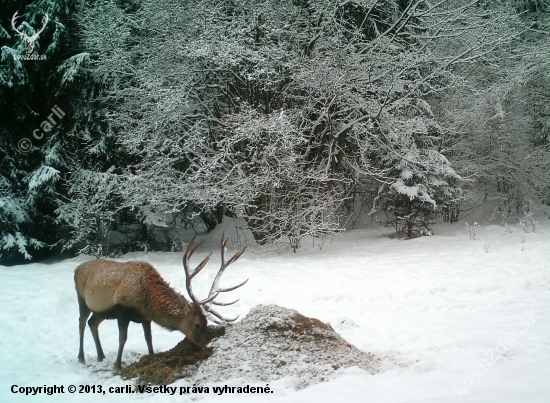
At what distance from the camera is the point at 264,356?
4.21m

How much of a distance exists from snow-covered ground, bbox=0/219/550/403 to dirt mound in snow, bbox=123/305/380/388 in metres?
0.17

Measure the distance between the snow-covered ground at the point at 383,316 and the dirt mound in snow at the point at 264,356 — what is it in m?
0.17

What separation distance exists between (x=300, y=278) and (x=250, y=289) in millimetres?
1073

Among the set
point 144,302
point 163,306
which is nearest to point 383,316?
point 163,306

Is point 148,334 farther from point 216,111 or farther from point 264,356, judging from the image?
point 216,111

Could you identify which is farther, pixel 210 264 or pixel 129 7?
pixel 129 7

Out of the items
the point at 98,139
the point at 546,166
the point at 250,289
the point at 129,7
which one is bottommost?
the point at 250,289

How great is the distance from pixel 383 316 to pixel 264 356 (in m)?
2.58

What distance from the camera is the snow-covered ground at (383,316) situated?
3.64m

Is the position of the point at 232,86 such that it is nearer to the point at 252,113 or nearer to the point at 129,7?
the point at 252,113

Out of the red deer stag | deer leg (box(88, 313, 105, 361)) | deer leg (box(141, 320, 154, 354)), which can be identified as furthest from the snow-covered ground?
the red deer stag

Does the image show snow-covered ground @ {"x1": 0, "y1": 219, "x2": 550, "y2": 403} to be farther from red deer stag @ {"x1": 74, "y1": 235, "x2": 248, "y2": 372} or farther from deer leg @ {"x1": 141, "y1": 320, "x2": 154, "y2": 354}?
red deer stag @ {"x1": 74, "y1": 235, "x2": 248, "y2": 372}

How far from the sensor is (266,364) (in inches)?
161

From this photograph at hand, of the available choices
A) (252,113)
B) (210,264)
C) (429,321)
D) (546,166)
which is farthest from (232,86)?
(546,166)
